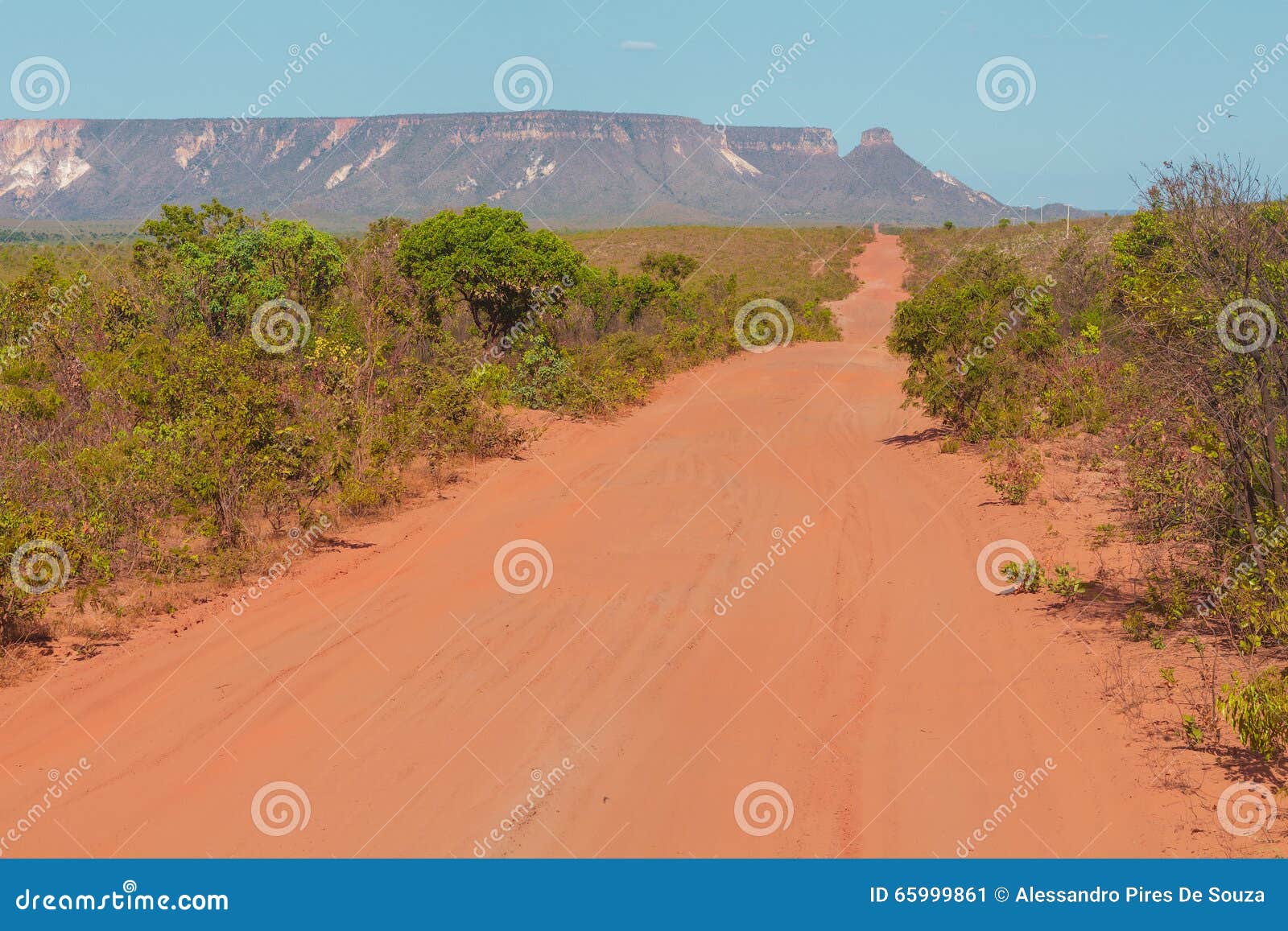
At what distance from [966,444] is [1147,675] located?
9.23 metres

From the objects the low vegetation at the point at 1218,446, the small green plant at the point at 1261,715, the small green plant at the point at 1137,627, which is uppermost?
the low vegetation at the point at 1218,446

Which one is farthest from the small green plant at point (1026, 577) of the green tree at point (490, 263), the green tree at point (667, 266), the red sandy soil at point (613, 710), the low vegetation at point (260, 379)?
the green tree at point (667, 266)

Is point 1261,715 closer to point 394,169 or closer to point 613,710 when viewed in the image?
point 613,710

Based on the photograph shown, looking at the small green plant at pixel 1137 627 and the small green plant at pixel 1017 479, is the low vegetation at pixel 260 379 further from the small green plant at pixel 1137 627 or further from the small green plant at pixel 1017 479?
the small green plant at pixel 1137 627

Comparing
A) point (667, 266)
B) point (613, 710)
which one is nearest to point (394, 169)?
point (667, 266)

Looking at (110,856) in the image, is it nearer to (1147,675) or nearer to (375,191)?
(1147,675)

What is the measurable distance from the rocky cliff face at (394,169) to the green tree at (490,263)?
415ft

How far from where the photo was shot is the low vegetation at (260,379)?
10.3 meters

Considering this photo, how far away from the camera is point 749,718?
25.0ft

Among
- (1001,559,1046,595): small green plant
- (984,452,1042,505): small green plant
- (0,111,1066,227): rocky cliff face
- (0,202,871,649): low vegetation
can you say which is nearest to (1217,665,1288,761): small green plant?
(1001,559,1046,595): small green plant

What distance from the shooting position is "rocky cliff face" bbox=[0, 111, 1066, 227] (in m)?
155

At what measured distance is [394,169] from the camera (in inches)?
6457

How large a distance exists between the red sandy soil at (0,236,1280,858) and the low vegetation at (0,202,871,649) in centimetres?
101

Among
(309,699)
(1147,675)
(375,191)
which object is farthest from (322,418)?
(375,191)
